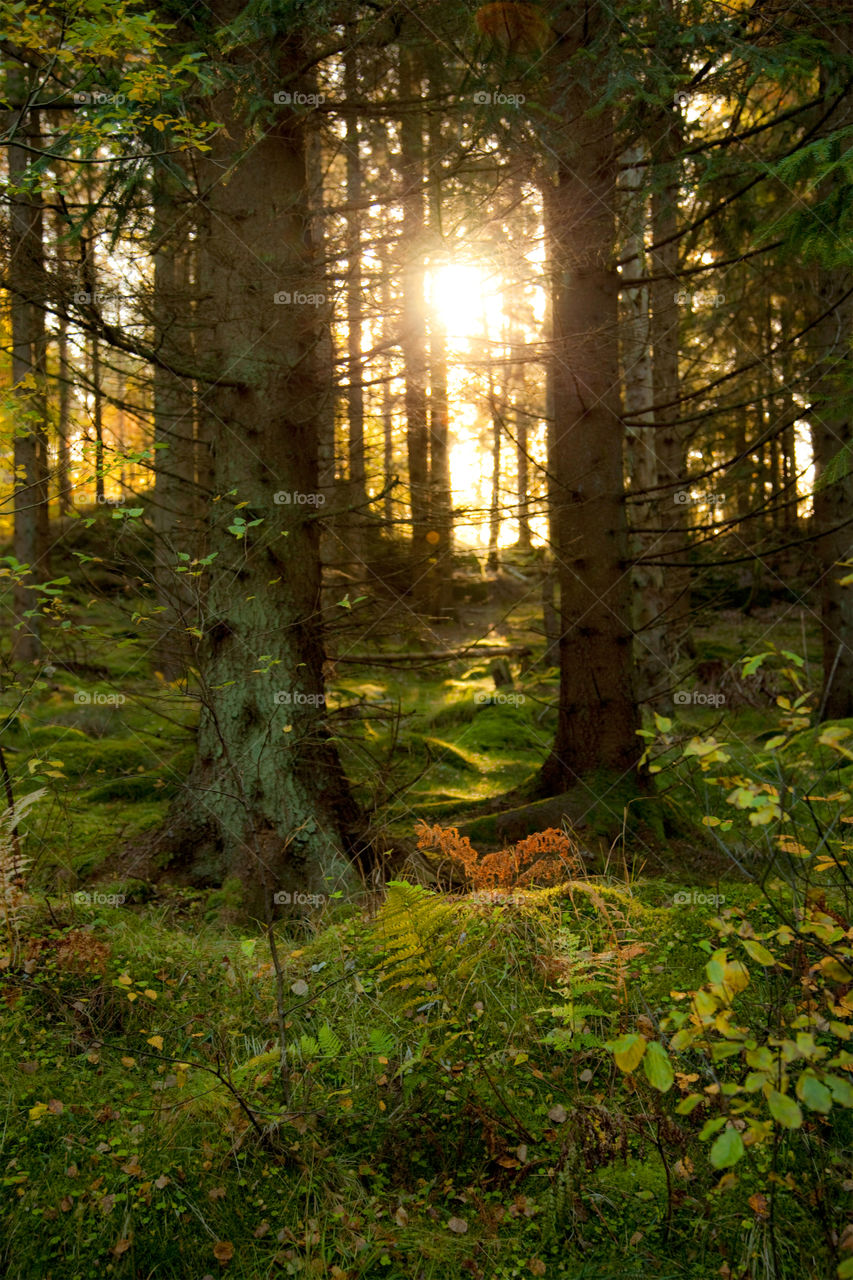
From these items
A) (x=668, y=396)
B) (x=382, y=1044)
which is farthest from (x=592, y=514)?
(x=668, y=396)

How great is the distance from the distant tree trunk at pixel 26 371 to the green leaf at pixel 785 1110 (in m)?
2.92

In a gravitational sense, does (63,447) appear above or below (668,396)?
below

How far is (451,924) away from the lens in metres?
3.82

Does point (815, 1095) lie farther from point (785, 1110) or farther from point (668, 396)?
point (668, 396)

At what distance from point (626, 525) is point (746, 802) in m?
4.51

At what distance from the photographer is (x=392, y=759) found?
5.92 meters

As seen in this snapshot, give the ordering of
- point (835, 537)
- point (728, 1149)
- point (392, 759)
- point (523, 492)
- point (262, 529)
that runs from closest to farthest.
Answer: point (728, 1149) < point (262, 529) < point (392, 759) < point (835, 537) < point (523, 492)

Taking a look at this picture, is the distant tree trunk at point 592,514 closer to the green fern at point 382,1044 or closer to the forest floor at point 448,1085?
the forest floor at point 448,1085

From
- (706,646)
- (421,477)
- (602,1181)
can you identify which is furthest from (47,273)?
(706,646)

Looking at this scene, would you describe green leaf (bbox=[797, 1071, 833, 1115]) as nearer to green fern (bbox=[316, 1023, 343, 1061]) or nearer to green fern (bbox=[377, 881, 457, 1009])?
green fern (bbox=[377, 881, 457, 1009])

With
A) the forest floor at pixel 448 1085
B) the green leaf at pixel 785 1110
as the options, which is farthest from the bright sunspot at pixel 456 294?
the green leaf at pixel 785 1110

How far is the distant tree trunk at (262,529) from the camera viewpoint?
552cm

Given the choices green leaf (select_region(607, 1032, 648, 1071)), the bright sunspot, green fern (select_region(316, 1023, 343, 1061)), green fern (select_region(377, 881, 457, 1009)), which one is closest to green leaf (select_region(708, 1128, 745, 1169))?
green leaf (select_region(607, 1032, 648, 1071))

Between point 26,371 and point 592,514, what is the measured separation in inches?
156
